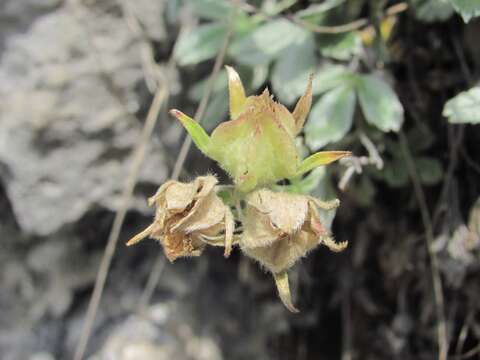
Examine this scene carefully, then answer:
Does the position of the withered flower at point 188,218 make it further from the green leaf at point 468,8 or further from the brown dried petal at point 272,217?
the green leaf at point 468,8

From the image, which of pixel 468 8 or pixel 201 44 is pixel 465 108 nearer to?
pixel 468 8

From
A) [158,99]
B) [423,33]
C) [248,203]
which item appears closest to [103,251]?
[158,99]

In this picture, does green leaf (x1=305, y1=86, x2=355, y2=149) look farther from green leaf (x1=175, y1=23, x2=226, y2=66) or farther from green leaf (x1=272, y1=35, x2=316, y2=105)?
green leaf (x1=175, y1=23, x2=226, y2=66)

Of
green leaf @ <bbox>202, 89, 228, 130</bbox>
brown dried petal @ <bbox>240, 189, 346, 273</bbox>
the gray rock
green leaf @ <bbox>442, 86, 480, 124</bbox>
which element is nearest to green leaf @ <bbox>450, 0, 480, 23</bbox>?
green leaf @ <bbox>442, 86, 480, 124</bbox>

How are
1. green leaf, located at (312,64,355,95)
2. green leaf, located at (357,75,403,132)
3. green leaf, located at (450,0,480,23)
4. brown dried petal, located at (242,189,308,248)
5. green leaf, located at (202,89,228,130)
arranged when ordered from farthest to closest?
green leaf, located at (202,89,228,130) < green leaf, located at (312,64,355,95) < green leaf, located at (357,75,403,132) < green leaf, located at (450,0,480,23) < brown dried petal, located at (242,189,308,248)

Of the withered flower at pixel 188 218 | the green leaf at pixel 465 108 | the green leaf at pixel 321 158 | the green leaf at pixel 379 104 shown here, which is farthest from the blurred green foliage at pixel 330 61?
the withered flower at pixel 188 218

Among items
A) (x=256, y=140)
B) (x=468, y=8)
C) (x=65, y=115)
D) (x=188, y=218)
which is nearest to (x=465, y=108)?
(x=468, y=8)
